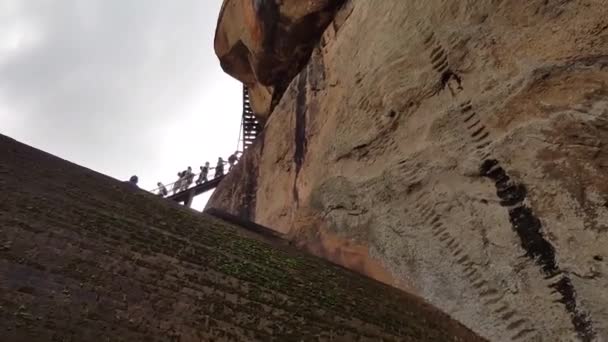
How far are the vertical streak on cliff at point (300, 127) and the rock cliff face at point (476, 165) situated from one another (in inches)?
11.3

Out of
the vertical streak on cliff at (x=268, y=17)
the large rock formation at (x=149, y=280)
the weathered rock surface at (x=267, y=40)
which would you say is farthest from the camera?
the vertical streak on cliff at (x=268, y=17)

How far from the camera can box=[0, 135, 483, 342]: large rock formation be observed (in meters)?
1.74

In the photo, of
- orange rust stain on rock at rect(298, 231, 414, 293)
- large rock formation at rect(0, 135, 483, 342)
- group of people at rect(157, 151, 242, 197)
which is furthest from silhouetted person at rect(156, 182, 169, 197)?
large rock formation at rect(0, 135, 483, 342)

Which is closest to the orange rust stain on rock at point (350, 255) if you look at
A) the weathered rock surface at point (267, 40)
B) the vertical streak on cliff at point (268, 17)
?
the weathered rock surface at point (267, 40)

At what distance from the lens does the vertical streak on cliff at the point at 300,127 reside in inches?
247

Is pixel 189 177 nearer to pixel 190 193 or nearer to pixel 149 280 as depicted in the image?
pixel 190 193

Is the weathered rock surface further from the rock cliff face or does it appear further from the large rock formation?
the large rock formation

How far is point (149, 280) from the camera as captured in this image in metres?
2.09

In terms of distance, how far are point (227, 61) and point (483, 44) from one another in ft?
20.1

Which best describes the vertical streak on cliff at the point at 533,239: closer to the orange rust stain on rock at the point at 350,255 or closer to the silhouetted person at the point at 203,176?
the orange rust stain on rock at the point at 350,255

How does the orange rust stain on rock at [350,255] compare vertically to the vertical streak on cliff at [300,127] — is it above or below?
below

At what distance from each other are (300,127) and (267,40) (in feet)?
7.00

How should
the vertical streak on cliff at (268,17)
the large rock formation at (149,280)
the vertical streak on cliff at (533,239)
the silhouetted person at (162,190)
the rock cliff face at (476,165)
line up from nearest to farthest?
1. the large rock formation at (149,280)
2. the vertical streak on cliff at (533,239)
3. the rock cliff face at (476,165)
4. the vertical streak on cliff at (268,17)
5. the silhouetted person at (162,190)

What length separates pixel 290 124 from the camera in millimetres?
6980
